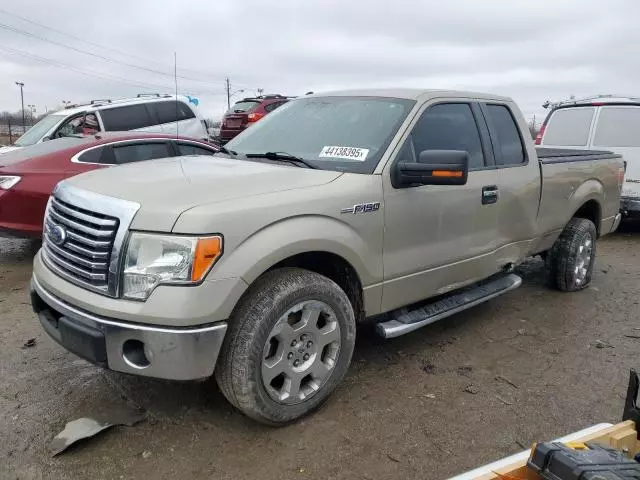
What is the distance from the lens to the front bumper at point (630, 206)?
26.1 feet

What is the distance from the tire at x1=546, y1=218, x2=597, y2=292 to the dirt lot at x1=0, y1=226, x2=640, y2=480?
2.51ft

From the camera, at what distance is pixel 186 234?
2.52 meters

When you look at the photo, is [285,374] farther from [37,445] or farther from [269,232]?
[37,445]

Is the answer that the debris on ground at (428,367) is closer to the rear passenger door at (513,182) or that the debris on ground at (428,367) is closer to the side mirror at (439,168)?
the rear passenger door at (513,182)

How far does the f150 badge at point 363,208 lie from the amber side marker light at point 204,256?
819 millimetres

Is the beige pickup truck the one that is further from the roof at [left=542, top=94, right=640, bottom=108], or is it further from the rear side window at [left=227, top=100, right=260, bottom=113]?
the rear side window at [left=227, top=100, right=260, bottom=113]

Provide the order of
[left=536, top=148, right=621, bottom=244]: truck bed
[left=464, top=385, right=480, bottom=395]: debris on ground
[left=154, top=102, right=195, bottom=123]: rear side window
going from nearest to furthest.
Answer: [left=464, top=385, right=480, bottom=395]: debris on ground, [left=536, top=148, right=621, bottom=244]: truck bed, [left=154, top=102, right=195, bottom=123]: rear side window

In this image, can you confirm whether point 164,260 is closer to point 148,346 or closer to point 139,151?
point 148,346

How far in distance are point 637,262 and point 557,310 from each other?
2658 millimetres

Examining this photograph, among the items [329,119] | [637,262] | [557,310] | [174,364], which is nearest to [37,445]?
[174,364]

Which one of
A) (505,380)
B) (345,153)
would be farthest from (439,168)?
(505,380)

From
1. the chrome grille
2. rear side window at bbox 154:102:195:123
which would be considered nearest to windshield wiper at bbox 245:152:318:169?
the chrome grille

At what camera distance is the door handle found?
158 inches

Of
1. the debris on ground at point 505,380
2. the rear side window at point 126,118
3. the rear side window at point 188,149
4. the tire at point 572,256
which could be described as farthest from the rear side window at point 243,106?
the debris on ground at point 505,380
